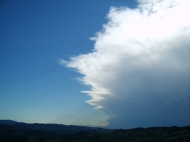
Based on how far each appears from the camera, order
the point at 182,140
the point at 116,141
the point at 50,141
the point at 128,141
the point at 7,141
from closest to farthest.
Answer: the point at 182,140
the point at 128,141
the point at 116,141
the point at 7,141
the point at 50,141

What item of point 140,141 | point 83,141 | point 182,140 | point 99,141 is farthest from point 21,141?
point 182,140

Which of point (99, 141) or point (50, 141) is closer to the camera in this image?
point (99, 141)

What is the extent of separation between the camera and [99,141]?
4358 inches

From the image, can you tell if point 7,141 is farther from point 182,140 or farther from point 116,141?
point 182,140

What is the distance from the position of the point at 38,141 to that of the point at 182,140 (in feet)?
303

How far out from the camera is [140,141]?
97.3m

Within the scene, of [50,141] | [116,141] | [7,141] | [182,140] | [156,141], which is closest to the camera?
[182,140]

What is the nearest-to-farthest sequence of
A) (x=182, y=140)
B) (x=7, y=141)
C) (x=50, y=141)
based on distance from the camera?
(x=182, y=140), (x=7, y=141), (x=50, y=141)

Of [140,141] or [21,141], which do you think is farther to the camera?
[21,141]

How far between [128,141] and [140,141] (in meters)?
6.46

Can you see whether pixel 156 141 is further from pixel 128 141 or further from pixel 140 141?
pixel 128 141

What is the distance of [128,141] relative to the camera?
331ft

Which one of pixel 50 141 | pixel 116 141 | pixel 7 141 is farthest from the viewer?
pixel 50 141

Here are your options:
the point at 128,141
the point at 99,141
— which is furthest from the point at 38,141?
the point at 128,141
